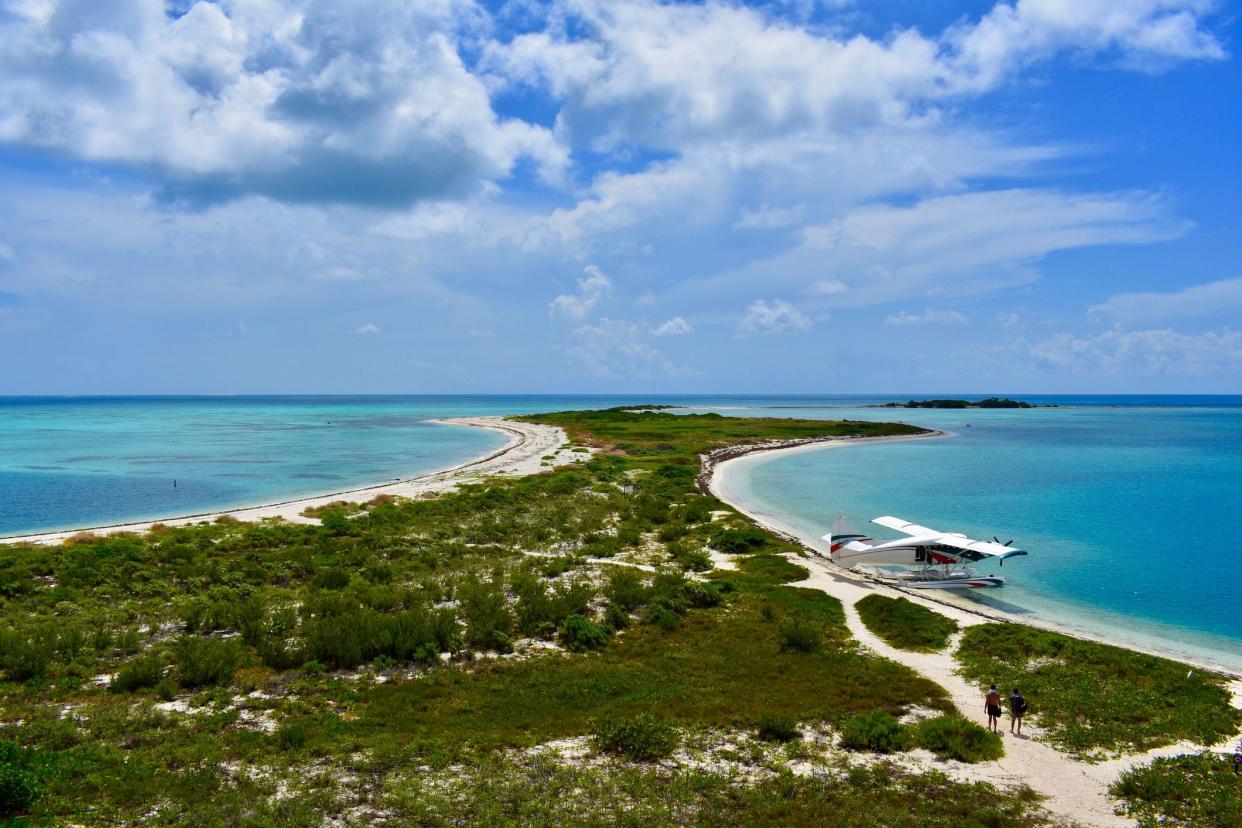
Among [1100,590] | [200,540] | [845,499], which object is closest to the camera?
[1100,590]

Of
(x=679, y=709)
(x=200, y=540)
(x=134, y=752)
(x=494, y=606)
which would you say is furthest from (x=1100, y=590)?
(x=200, y=540)

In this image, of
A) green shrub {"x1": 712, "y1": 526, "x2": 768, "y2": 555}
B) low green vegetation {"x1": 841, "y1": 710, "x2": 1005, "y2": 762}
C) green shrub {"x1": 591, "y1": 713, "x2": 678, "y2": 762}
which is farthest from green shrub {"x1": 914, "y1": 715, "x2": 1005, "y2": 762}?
green shrub {"x1": 712, "y1": 526, "x2": 768, "y2": 555}

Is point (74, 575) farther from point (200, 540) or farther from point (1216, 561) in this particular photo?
point (1216, 561)

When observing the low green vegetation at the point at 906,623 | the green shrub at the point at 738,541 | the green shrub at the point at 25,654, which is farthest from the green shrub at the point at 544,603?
the green shrub at the point at 25,654

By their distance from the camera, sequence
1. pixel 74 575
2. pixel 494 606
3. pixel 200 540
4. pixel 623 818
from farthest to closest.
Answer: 1. pixel 200 540
2. pixel 74 575
3. pixel 494 606
4. pixel 623 818

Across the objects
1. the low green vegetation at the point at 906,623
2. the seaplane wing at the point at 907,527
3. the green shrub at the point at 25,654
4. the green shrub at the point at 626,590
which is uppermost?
the seaplane wing at the point at 907,527

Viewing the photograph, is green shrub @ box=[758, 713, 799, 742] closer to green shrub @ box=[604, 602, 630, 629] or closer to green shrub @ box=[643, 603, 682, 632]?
green shrub @ box=[643, 603, 682, 632]

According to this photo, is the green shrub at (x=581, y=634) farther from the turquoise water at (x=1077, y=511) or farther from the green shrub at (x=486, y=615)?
the turquoise water at (x=1077, y=511)
